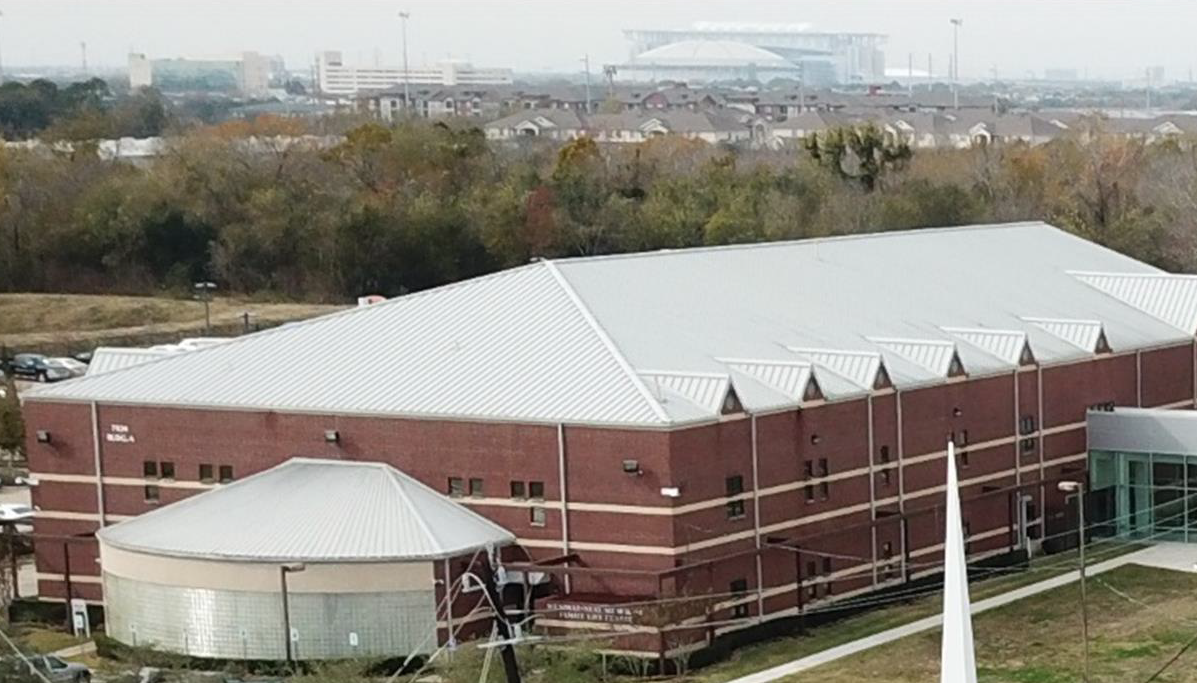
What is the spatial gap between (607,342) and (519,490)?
396 cm

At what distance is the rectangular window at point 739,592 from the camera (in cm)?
4428

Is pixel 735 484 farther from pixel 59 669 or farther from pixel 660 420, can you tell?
pixel 59 669

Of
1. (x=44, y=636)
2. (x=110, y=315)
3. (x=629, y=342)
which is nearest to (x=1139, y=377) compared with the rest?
(x=629, y=342)

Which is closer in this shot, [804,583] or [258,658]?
[258,658]

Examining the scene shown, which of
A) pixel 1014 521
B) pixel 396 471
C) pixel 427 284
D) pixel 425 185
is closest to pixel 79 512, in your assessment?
pixel 396 471

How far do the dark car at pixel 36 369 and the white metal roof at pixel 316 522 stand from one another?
36166 mm

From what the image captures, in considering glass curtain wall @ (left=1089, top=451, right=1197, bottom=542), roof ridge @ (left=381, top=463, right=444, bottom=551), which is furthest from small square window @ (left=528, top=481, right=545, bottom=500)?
glass curtain wall @ (left=1089, top=451, right=1197, bottom=542)

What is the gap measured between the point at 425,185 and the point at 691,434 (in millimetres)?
63645

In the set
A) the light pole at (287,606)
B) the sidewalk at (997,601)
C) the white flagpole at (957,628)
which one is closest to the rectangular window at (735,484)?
the sidewalk at (997,601)

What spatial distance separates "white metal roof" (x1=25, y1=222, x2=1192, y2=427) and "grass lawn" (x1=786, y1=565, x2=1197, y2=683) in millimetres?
5680

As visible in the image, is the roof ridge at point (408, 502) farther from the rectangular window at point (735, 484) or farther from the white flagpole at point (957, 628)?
the white flagpole at point (957, 628)

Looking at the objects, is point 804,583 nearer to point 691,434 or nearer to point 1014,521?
point 691,434

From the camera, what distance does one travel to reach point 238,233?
98.7 m

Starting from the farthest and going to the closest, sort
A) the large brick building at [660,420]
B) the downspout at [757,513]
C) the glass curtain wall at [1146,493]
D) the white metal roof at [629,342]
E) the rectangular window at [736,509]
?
the glass curtain wall at [1146,493], the white metal roof at [629,342], the downspout at [757,513], the rectangular window at [736,509], the large brick building at [660,420]
